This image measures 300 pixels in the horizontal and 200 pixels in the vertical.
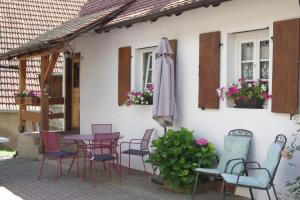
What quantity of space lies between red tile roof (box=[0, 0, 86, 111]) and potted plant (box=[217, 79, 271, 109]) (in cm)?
1115

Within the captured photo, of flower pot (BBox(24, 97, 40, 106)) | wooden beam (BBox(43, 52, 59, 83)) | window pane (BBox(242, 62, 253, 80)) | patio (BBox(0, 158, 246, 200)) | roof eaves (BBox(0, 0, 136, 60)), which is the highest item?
roof eaves (BBox(0, 0, 136, 60))

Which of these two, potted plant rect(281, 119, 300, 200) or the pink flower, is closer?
potted plant rect(281, 119, 300, 200)

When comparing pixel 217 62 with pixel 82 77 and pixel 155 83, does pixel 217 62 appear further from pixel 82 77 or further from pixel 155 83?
pixel 82 77

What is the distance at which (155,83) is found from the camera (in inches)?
327

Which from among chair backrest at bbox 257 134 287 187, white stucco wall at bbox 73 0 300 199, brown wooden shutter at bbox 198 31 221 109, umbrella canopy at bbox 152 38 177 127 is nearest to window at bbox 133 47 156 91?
white stucco wall at bbox 73 0 300 199

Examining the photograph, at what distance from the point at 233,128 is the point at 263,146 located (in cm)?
69

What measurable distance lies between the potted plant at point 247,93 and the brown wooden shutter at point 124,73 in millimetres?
3118

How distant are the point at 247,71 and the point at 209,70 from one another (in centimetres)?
66

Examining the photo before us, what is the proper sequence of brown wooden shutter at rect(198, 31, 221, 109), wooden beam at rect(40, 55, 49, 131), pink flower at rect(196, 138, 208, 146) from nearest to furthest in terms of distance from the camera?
pink flower at rect(196, 138, 208, 146), brown wooden shutter at rect(198, 31, 221, 109), wooden beam at rect(40, 55, 49, 131)

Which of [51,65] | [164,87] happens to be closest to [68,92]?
[51,65]

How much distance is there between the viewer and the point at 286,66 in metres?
6.41

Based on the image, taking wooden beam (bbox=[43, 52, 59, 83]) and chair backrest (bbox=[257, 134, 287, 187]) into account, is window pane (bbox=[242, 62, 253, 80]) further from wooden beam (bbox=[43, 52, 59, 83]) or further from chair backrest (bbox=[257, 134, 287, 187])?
wooden beam (bbox=[43, 52, 59, 83])

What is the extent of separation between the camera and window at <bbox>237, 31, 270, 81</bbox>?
282 inches

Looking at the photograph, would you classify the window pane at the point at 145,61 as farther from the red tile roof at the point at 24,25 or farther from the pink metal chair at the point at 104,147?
the red tile roof at the point at 24,25
